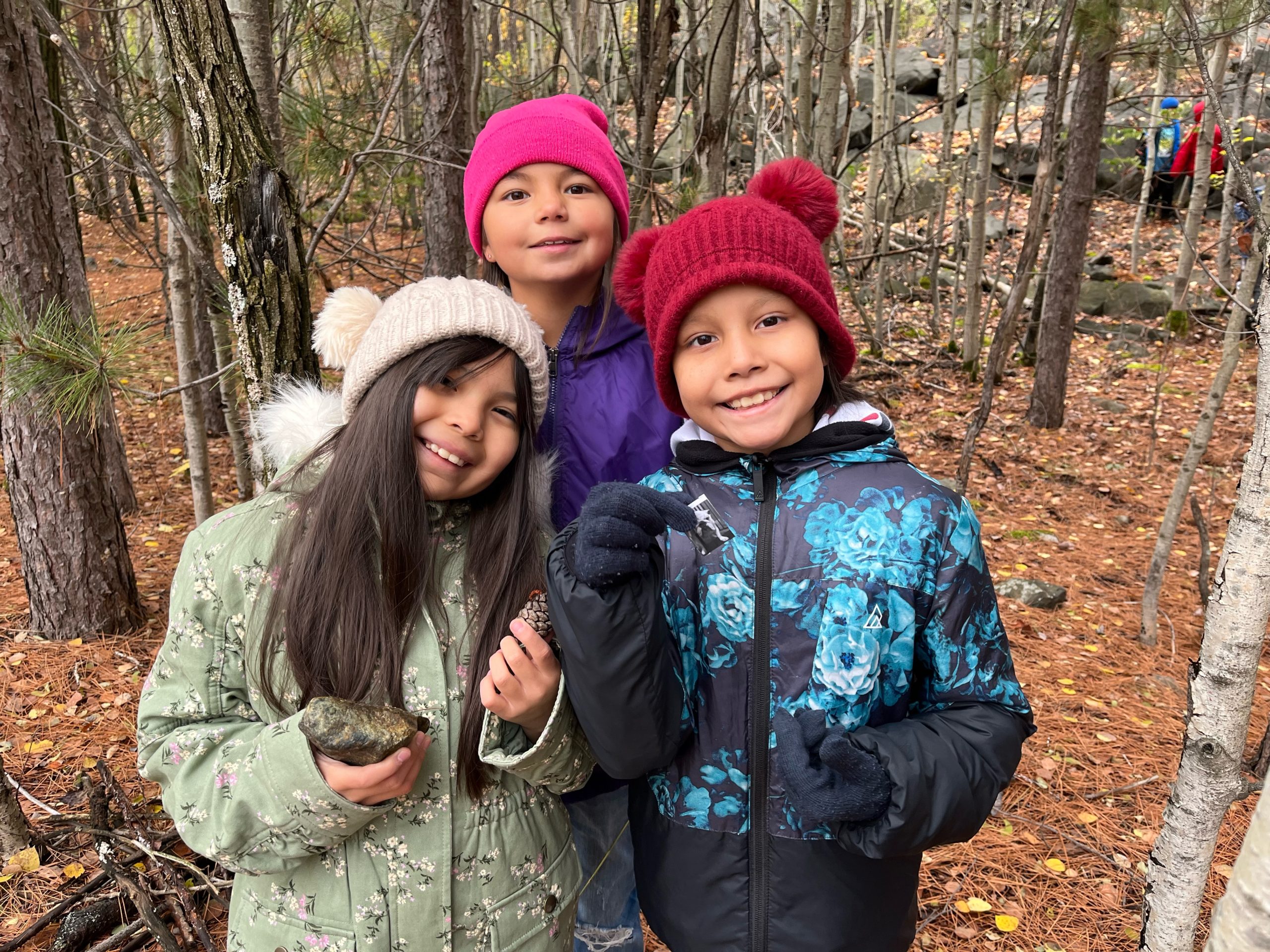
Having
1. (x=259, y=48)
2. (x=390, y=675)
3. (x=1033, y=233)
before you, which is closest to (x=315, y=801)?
(x=390, y=675)

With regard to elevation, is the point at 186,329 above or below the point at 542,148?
below

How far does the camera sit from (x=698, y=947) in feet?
4.72

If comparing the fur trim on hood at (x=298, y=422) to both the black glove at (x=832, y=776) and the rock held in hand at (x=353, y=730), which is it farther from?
the black glove at (x=832, y=776)

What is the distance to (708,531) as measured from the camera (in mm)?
1452

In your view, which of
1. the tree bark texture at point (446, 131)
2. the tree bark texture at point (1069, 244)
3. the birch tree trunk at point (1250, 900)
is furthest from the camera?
the tree bark texture at point (1069, 244)

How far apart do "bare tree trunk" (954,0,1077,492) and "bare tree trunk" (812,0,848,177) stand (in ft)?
4.02

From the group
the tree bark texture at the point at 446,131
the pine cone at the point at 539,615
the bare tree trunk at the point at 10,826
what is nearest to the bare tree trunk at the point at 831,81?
the tree bark texture at the point at 446,131

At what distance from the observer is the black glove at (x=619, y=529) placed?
1.19 metres

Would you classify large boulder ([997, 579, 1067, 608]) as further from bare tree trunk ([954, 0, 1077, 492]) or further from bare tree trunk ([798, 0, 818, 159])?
bare tree trunk ([798, 0, 818, 159])

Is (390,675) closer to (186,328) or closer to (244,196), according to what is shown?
(244,196)

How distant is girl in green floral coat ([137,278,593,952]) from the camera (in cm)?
135

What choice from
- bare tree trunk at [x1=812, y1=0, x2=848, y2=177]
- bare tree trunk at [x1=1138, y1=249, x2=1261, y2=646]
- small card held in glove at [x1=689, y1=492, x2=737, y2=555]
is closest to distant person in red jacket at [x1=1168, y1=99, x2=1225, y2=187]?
bare tree trunk at [x1=812, y1=0, x2=848, y2=177]

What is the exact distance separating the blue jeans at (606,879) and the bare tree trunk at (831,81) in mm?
4194

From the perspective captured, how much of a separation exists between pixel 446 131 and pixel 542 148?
354 cm
